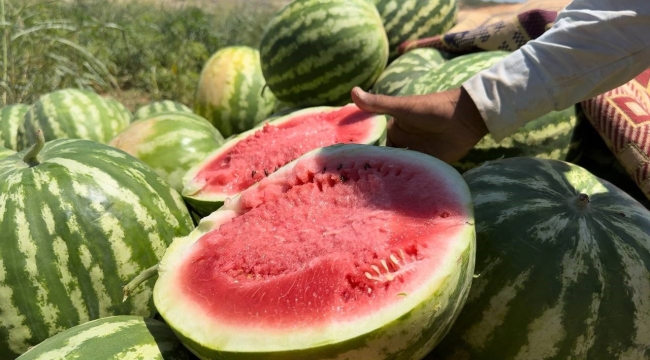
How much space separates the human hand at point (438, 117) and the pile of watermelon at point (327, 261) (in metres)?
0.19

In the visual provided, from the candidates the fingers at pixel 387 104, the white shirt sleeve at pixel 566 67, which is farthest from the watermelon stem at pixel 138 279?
the white shirt sleeve at pixel 566 67

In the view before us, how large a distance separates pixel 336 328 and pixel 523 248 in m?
0.67

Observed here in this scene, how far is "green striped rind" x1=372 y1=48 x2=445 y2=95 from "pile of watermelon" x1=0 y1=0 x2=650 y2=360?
4.24 ft

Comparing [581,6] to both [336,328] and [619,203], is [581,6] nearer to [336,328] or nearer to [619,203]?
Answer: [619,203]

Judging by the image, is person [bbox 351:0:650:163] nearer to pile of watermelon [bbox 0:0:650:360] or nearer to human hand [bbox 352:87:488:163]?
human hand [bbox 352:87:488:163]

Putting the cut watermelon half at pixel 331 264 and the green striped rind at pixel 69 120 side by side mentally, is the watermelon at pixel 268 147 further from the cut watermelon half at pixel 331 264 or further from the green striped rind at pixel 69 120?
the green striped rind at pixel 69 120

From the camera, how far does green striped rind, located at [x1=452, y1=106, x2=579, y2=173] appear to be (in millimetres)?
2227

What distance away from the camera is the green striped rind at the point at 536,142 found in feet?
7.30

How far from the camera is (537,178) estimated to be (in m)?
1.69

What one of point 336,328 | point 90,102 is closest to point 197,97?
point 90,102

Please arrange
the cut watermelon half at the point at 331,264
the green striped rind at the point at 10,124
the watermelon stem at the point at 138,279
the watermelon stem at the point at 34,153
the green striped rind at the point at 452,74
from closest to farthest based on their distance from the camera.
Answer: the cut watermelon half at the point at 331,264, the watermelon stem at the point at 138,279, the watermelon stem at the point at 34,153, the green striped rind at the point at 452,74, the green striped rind at the point at 10,124

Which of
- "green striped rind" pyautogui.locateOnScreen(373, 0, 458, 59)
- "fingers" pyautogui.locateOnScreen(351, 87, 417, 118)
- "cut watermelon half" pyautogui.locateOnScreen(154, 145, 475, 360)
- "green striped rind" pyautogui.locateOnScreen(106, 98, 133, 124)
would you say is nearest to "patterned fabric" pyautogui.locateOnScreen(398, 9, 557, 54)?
"green striped rind" pyautogui.locateOnScreen(373, 0, 458, 59)

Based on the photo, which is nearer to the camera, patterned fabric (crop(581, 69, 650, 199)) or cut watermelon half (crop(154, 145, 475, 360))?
cut watermelon half (crop(154, 145, 475, 360))

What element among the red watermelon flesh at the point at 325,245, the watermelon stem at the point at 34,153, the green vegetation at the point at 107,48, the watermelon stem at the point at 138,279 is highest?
the watermelon stem at the point at 34,153
